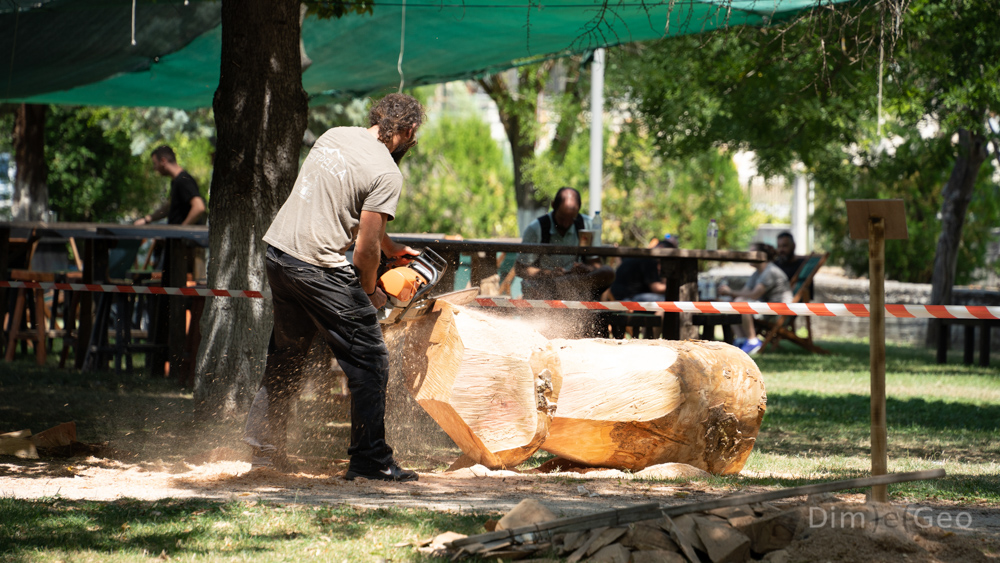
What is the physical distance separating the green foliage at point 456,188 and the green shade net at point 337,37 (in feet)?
60.1

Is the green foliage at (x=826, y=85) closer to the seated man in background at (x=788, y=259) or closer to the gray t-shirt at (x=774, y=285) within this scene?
the seated man in background at (x=788, y=259)

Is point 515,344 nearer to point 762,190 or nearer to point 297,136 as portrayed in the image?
point 297,136

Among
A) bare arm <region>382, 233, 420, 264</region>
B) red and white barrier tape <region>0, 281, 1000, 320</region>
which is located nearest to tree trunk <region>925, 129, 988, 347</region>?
red and white barrier tape <region>0, 281, 1000, 320</region>

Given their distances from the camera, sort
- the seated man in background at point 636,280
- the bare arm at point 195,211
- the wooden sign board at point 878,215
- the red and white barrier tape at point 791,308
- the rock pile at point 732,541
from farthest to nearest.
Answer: the seated man in background at point 636,280
the bare arm at point 195,211
the red and white barrier tape at point 791,308
the wooden sign board at point 878,215
the rock pile at point 732,541

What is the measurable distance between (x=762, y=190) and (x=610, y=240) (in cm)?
1083

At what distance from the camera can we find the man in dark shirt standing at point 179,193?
929 centimetres

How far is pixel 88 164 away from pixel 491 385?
23248mm

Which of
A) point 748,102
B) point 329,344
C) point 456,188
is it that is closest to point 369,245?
point 329,344

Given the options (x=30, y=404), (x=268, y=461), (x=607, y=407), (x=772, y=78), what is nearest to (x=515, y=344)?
(x=607, y=407)

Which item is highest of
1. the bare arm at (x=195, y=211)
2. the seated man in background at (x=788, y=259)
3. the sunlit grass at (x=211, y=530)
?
the bare arm at (x=195, y=211)

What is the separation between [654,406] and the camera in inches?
187

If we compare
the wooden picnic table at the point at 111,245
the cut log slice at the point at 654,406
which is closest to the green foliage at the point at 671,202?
the wooden picnic table at the point at 111,245

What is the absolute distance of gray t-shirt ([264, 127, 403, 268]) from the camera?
4246mm

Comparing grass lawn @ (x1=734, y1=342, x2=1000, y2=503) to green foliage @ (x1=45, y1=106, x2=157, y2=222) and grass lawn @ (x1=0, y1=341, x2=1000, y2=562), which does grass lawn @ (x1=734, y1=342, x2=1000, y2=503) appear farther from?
green foliage @ (x1=45, y1=106, x2=157, y2=222)
